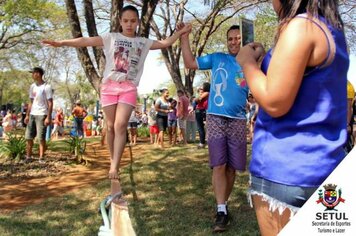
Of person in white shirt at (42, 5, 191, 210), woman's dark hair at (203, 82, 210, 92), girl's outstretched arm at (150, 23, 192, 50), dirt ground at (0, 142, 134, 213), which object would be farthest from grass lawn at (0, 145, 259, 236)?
woman's dark hair at (203, 82, 210, 92)

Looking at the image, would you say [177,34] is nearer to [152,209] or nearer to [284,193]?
[152,209]

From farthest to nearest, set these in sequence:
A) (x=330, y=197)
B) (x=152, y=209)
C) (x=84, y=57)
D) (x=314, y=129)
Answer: (x=84, y=57), (x=152, y=209), (x=314, y=129), (x=330, y=197)

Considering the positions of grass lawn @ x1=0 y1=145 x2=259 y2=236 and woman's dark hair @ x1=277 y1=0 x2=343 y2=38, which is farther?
grass lawn @ x1=0 y1=145 x2=259 y2=236

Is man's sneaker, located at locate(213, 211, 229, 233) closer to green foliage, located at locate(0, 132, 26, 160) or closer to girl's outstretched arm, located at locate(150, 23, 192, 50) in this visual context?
girl's outstretched arm, located at locate(150, 23, 192, 50)

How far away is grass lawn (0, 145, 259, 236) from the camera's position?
3857 millimetres

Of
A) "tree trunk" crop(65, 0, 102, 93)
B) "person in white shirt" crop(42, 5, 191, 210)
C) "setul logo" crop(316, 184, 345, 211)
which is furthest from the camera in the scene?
"tree trunk" crop(65, 0, 102, 93)

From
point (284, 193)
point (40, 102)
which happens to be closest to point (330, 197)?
point (284, 193)

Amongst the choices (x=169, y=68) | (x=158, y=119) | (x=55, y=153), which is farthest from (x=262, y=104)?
(x=169, y=68)

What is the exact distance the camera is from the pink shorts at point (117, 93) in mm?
3510

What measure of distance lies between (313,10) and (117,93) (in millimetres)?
2420

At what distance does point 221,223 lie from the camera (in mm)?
3695

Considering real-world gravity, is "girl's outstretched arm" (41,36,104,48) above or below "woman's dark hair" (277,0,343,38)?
above

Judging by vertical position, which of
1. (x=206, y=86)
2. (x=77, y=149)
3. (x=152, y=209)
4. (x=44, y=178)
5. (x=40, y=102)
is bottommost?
(x=152, y=209)

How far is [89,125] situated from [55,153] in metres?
13.8
